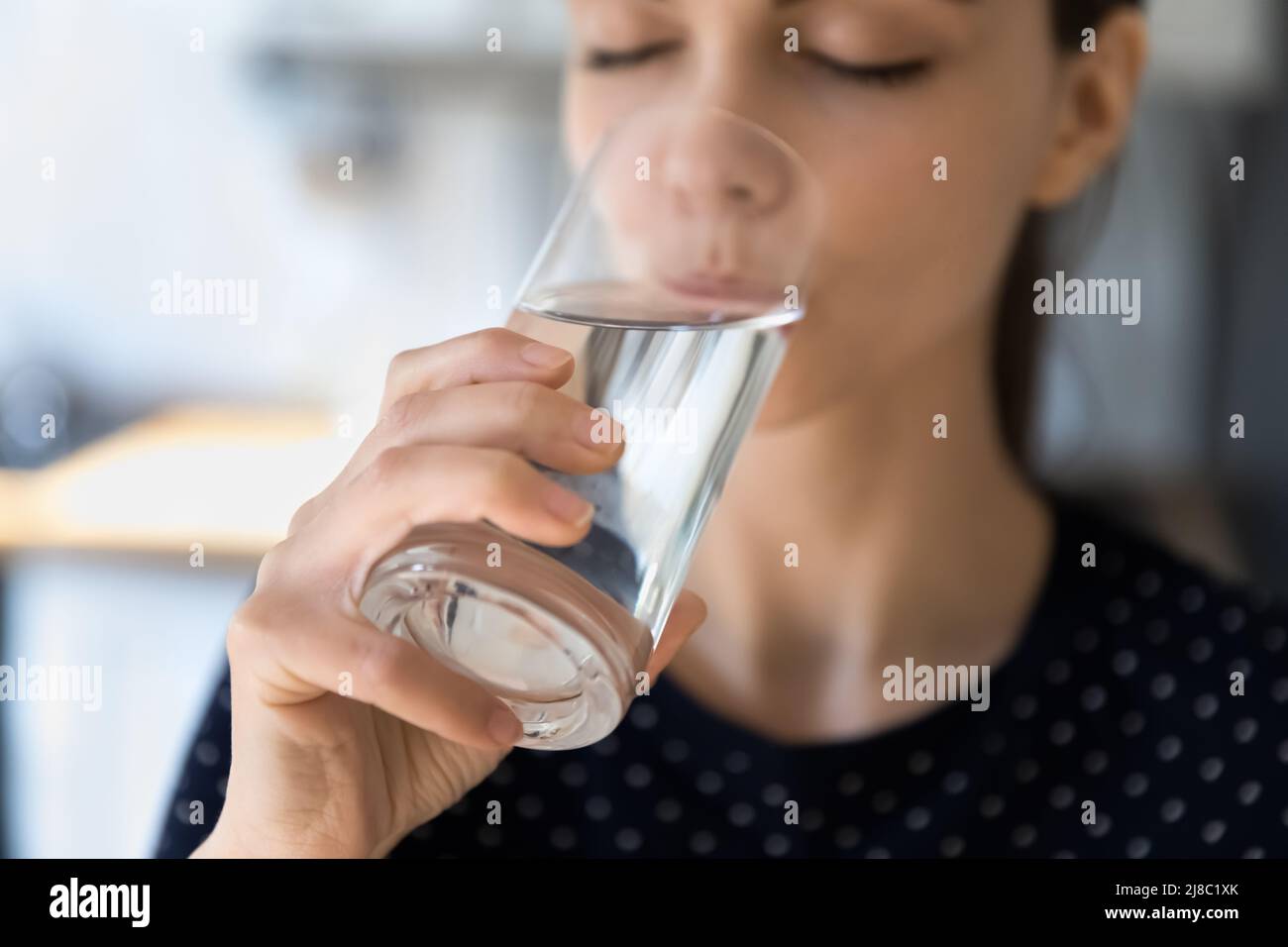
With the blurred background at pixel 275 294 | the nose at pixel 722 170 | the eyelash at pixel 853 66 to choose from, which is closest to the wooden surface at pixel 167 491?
the blurred background at pixel 275 294

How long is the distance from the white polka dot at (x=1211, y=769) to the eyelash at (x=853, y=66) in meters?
0.45

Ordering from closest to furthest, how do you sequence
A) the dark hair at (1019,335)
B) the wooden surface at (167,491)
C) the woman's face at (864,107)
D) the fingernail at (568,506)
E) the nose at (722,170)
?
the fingernail at (568,506) < the nose at (722,170) < the woman's face at (864,107) < the dark hair at (1019,335) < the wooden surface at (167,491)

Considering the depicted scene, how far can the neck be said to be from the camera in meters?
0.75

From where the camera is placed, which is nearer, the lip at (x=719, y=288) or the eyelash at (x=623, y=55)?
the lip at (x=719, y=288)

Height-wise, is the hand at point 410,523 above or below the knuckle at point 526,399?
below

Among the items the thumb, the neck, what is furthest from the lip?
the neck

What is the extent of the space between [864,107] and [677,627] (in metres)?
0.30

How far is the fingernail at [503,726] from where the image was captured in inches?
14.4

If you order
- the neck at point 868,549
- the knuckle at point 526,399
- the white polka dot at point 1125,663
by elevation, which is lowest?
the white polka dot at point 1125,663

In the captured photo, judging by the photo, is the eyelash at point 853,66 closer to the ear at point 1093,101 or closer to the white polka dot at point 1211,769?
the ear at point 1093,101

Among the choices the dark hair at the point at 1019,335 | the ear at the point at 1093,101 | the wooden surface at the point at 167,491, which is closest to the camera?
the ear at the point at 1093,101

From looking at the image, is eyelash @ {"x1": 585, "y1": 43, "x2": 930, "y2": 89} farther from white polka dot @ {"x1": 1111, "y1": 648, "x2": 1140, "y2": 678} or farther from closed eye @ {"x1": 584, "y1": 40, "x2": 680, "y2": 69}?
white polka dot @ {"x1": 1111, "y1": 648, "x2": 1140, "y2": 678}

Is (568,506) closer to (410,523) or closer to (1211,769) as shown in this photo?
(410,523)

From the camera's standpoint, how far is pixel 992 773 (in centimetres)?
69
